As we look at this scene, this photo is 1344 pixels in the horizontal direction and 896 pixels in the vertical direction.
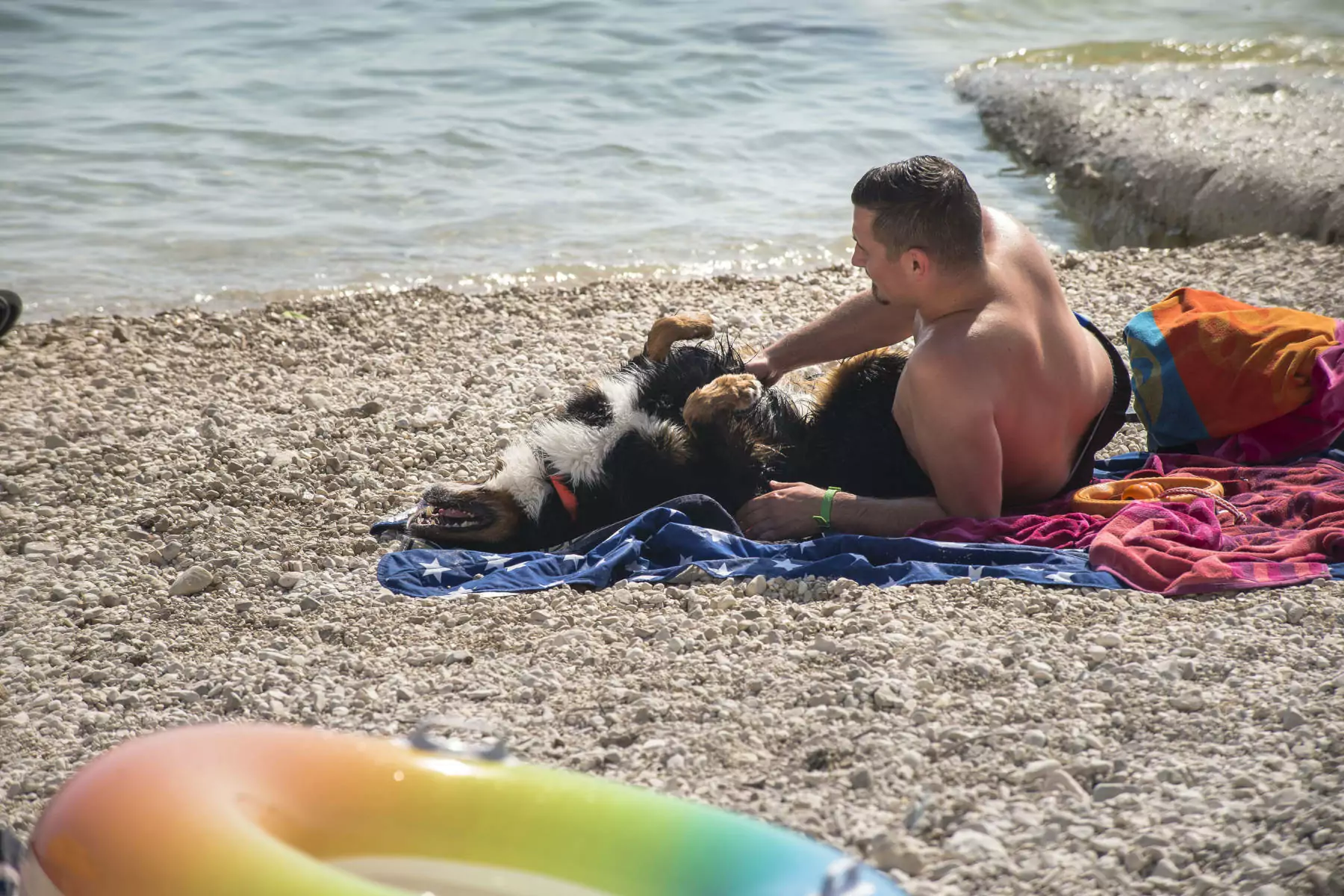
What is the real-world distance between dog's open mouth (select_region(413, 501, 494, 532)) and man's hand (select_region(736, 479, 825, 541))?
0.91m

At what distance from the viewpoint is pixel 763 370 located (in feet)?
15.8

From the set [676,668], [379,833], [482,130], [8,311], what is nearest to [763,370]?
[676,668]

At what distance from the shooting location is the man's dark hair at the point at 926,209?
13.5 feet

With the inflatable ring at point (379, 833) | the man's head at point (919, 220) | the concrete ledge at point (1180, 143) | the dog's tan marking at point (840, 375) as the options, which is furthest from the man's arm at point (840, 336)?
the concrete ledge at point (1180, 143)

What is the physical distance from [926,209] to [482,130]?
8.12 meters

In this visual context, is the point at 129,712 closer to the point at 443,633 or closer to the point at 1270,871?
the point at 443,633

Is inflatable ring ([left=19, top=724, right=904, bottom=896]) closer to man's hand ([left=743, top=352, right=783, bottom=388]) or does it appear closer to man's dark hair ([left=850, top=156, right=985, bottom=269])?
man's dark hair ([left=850, top=156, right=985, bottom=269])

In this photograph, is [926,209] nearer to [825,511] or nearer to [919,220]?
[919,220]

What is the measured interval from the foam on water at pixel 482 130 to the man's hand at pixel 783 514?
4443 millimetres

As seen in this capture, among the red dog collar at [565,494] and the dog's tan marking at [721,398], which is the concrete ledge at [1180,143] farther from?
the red dog collar at [565,494]

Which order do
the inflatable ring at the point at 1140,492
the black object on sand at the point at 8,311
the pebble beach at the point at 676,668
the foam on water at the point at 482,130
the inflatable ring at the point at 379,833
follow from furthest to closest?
the foam on water at the point at 482,130 → the black object on sand at the point at 8,311 → the inflatable ring at the point at 1140,492 → the pebble beach at the point at 676,668 → the inflatable ring at the point at 379,833

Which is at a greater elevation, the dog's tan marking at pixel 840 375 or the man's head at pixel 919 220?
the man's head at pixel 919 220

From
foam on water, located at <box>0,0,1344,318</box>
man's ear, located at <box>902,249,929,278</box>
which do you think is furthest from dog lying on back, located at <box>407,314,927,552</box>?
foam on water, located at <box>0,0,1344,318</box>

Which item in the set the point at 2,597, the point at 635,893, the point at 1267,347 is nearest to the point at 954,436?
the point at 1267,347
